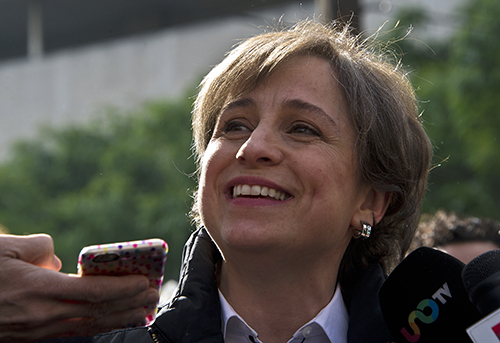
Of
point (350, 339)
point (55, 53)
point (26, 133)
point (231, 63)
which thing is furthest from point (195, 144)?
point (26, 133)

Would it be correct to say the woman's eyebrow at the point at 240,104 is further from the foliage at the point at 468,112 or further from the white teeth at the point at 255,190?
the foliage at the point at 468,112

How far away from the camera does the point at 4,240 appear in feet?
5.90

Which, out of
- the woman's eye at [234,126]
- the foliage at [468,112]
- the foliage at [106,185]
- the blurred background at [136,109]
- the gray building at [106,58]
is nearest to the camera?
the woman's eye at [234,126]

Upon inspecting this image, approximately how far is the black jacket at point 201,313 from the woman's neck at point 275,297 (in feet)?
0.30

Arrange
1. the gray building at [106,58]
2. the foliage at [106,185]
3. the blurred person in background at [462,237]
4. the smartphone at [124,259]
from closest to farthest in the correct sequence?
the smartphone at [124,259] → the blurred person in background at [462,237] → the foliage at [106,185] → the gray building at [106,58]

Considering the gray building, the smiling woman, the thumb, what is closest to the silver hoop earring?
the smiling woman

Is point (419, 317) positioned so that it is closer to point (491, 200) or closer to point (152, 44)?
point (491, 200)

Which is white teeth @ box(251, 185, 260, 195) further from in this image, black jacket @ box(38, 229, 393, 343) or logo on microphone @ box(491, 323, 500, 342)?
logo on microphone @ box(491, 323, 500, 342)

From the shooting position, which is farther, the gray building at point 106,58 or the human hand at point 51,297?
the gray building at point 106,58

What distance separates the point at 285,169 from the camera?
5.89 feet

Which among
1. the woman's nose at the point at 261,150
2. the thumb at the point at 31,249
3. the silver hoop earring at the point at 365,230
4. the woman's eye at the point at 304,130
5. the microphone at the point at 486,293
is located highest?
the woman's eye at the point at 304,130

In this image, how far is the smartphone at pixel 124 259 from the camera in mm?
1830

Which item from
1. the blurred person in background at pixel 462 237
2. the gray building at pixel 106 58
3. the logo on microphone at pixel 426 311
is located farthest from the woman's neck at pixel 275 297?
the gray building at pixel 106 58

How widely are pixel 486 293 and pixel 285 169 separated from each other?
71 cm
